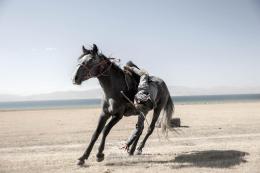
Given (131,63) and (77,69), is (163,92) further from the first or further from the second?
(77,69)

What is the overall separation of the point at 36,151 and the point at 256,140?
7230 mm

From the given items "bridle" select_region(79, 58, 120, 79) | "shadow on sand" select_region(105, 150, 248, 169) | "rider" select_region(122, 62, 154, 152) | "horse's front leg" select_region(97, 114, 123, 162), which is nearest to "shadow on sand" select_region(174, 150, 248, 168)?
"shadow on sand" select_region(105, 150, 248, 169)

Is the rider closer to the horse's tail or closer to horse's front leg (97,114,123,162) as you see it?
horse's front leg (97,114,123,162)

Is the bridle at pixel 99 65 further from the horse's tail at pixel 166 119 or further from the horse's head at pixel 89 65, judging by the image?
the horse's tail at pixel 166 119

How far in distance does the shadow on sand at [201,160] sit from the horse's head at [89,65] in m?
2.20

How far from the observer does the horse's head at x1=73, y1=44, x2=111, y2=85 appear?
7.91 meters

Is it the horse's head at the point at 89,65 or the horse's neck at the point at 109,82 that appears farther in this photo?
the horse's neck at the point at 109,82

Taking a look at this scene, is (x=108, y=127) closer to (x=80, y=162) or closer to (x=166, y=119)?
(x=80, y=162)

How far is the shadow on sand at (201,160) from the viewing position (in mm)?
8180

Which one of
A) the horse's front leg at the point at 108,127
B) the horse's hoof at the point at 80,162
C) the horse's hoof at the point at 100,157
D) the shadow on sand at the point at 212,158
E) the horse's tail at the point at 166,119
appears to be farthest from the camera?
the horse's tail at the point at 166,119

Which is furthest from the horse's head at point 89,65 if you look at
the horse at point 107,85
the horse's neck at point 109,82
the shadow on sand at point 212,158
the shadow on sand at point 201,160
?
the shadow on sand at point 212,158

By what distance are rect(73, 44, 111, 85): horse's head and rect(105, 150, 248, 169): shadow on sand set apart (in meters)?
2.20

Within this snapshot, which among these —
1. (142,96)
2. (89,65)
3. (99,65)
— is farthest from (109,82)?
(142,96)

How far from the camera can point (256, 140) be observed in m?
12.0
